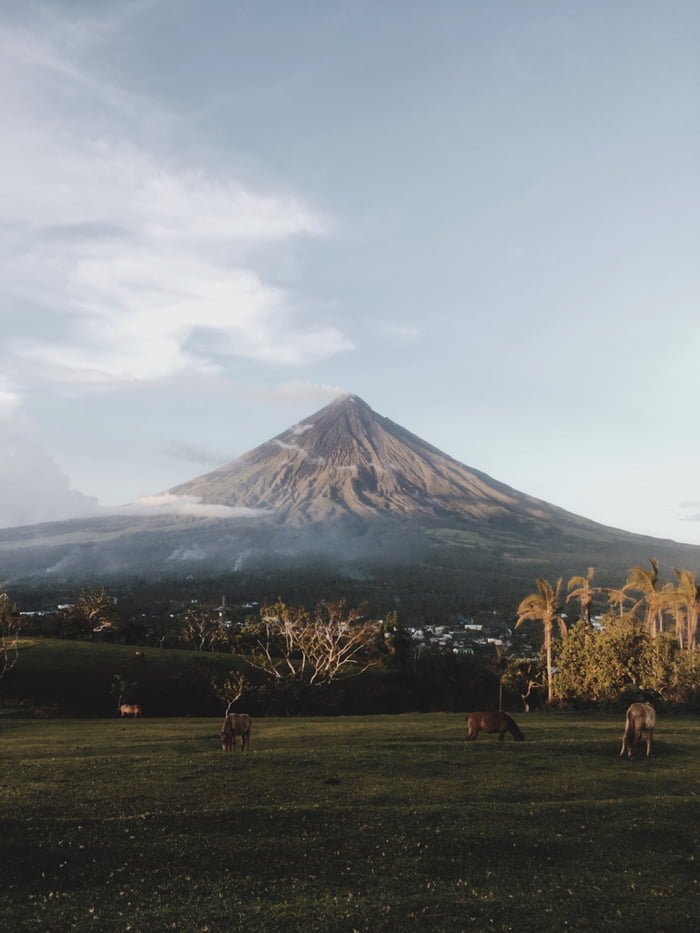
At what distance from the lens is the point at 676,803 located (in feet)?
47.4

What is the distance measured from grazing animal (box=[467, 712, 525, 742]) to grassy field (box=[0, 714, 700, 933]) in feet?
6.52

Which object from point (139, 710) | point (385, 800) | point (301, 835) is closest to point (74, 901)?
point (301, 835)

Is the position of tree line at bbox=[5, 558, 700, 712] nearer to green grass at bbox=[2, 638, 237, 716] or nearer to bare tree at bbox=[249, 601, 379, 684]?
bare tree at bbox=[249, 601, 379, 684]

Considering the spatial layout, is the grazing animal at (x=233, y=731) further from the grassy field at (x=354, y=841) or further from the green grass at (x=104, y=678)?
the green grass at (x=104, y=678)

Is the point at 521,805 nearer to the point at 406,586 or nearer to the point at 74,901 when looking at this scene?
the point at 74,901

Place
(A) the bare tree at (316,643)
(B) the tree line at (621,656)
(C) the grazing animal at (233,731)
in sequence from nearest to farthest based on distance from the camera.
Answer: (C) the grazing animal at (233,731)
(B) the tree line at (621,656)
(A) the bare tree at (316,643)

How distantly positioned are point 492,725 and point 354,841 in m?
11.8

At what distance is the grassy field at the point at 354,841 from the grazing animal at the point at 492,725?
1987mm

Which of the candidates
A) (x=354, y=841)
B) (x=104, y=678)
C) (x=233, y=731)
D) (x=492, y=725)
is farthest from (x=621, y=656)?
(x=104, y=678)

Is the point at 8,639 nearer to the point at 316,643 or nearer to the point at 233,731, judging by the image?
the point at 316,643

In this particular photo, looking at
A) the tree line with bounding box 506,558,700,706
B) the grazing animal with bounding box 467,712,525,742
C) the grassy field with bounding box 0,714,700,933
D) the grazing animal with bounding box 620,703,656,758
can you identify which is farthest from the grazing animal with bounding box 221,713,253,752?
the tree line with bounding box 506,558,700,706

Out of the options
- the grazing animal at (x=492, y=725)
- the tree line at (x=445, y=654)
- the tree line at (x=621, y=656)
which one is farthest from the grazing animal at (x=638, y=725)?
the tree line at (x=621, y=656)

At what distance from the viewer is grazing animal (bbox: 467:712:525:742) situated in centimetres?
2223

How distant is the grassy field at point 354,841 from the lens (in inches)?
373
